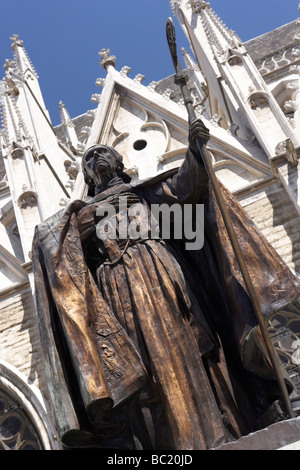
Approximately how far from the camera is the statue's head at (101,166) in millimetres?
4238

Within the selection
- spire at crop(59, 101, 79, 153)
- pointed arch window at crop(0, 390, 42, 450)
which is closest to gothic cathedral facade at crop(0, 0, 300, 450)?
pointed arch window at crop(0, 390, 42, 450)

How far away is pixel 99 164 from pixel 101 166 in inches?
0.8

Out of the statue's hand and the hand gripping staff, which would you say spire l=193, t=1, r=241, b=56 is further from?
the statue's hand

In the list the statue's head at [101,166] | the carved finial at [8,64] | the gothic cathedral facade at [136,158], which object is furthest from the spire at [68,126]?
the statue's head at [101,166]

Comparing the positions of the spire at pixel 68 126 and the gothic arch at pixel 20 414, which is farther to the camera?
the spire at pixel 68 126

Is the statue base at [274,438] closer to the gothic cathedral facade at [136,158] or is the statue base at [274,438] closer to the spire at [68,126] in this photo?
the gothic cathedral facade at [136,158]

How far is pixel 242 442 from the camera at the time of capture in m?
2.64

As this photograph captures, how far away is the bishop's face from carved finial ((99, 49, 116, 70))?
8.18 meters

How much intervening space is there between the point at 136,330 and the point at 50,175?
7372mm

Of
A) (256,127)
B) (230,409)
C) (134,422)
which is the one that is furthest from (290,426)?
(256,127)

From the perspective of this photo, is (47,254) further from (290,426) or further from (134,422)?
(290,426)

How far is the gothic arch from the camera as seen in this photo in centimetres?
774

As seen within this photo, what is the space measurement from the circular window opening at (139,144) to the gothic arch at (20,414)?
434cm

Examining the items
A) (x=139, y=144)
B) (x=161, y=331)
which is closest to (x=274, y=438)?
(x=161, y=331)
